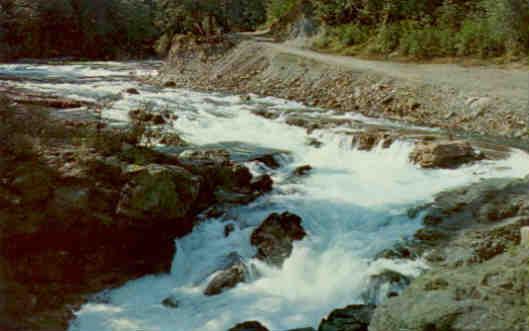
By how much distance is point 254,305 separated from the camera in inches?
237

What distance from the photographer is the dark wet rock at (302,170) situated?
31.4ft

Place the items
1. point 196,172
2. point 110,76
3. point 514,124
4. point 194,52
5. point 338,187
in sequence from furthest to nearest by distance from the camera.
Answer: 1. point 110,76
2. point 194,52
3. point 514,124
4. point 338,187
5. point 196,172

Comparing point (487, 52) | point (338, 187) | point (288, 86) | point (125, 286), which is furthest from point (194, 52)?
point (125, 286)

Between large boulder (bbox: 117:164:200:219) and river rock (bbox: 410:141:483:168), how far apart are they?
4.59 m

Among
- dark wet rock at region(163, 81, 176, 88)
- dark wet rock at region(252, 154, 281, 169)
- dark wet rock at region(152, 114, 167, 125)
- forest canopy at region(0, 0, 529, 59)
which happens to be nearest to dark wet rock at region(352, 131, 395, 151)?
dark wet rock at region(252, 154, 281, 169)

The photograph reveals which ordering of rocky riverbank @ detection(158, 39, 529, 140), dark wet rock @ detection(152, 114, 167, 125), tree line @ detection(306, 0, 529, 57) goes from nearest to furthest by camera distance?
rocky riverbank @ detection(158, 39, 529, 140) < dark wet rock @ detection(152, 114, 167, 125) < tree line @ detection(306, 0, 529, 57)

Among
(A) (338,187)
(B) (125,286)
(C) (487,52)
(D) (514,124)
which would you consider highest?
(C) (487,52)

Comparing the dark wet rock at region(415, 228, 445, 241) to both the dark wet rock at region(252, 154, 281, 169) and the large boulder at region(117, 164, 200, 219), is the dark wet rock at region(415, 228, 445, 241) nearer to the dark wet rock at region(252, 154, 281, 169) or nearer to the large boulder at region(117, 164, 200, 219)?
the large boulder at region(117, 164, 200, 219)

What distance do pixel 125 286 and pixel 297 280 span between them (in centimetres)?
208

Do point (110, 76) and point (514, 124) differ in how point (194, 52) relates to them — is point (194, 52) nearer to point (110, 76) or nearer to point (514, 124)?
point (110, 76)

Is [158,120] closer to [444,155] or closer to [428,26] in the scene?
[444,155]

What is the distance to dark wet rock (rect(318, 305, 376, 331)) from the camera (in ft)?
16.5

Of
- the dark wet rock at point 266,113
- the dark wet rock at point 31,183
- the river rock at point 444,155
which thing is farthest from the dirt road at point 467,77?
the dark wet rock at point 31,183

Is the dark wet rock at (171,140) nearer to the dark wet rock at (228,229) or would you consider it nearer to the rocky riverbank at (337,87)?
the dark wet rock at (228,229)
